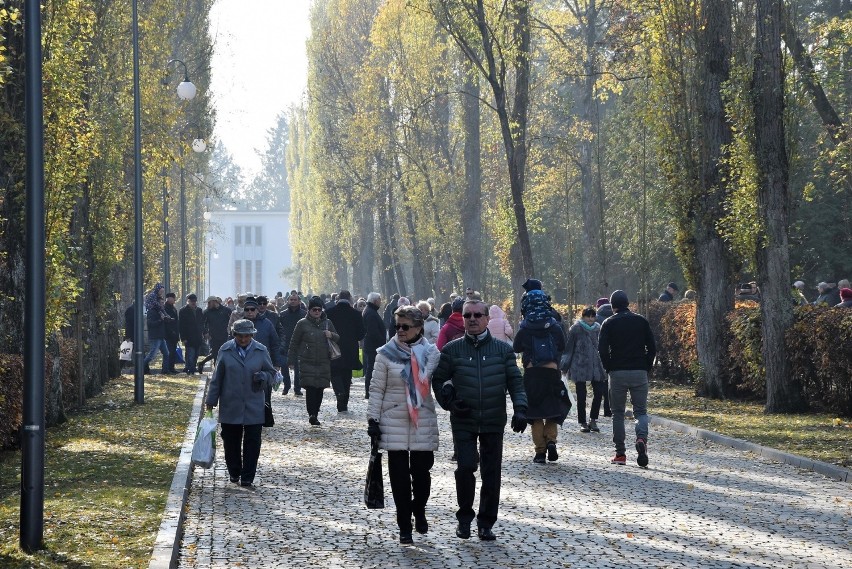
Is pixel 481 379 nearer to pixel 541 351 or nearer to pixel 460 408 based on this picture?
pixel 460 408

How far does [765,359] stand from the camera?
820 inches

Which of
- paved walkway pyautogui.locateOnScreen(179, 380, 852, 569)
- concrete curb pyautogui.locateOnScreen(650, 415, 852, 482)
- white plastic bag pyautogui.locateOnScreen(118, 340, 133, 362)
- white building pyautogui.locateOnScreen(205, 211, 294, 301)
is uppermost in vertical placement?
white building pyautogui.locateOnScreen(205, 211, 294, 301)

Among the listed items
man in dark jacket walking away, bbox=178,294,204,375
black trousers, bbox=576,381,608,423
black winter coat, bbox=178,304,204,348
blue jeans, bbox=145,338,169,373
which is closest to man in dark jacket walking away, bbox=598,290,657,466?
black trousers, bbox=576,381,608,423

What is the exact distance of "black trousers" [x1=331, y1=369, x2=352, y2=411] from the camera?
2125 centimetres

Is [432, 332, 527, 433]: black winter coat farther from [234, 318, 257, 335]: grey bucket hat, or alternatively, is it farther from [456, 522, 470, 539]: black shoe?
[234, 318, 257, 335]: grey bucket hat

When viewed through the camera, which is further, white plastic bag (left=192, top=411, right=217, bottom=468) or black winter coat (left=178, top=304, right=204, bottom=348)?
black winter coat (left=178, top=304, right=204, bottom=348)

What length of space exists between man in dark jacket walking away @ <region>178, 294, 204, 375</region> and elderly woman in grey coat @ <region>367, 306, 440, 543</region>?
22.3 m

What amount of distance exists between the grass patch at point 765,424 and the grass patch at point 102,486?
696cm

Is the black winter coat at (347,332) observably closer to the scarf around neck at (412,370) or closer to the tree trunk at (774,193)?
the tree trunk at (774,193)

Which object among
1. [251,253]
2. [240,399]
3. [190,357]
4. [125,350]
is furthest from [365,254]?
[251,253]

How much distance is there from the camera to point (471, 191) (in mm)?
41938

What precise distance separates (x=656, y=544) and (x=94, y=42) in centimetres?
1763

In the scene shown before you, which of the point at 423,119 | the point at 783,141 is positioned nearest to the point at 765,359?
the point at 783,141

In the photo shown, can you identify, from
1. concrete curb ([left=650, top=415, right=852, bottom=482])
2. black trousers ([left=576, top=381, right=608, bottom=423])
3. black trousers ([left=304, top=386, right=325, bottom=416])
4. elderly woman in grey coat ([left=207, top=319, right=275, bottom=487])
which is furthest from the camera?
black trousers ([left=304, top=386, right=325, bottom=416])
